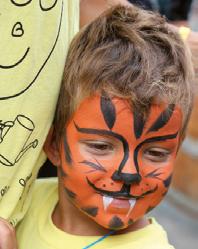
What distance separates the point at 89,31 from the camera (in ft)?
5.38

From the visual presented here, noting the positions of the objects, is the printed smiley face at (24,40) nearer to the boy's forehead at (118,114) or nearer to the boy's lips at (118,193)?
the boy's forehead at (118,114)

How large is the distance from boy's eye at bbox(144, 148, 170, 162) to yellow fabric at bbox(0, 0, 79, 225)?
9.2 inches

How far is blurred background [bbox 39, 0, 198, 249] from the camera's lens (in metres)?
3.87

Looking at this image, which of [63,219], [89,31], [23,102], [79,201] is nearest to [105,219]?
[79,201]

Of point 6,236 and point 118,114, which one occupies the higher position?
point 118,114

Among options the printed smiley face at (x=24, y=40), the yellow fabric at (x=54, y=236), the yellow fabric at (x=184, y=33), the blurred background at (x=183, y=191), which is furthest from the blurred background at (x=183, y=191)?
the printed smiley face at (x=24, y=40)

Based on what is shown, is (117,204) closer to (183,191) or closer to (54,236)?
(54,236)

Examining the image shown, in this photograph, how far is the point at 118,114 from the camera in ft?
4.92

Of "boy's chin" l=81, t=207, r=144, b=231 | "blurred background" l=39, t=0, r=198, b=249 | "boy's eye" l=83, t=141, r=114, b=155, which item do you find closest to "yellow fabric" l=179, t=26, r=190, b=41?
"boy's eye" l=83, t=141, r=114, b=155

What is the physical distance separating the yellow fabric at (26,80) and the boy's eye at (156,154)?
233 mm

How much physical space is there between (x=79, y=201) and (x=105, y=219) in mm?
76

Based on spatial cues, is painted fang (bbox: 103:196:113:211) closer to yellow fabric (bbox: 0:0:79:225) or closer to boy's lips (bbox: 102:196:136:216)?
boy's lips (bbox: 102:196:136:216)

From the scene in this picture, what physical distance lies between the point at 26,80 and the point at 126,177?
0.97 ft

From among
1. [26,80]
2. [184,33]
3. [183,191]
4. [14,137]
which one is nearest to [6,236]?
[14,137]
